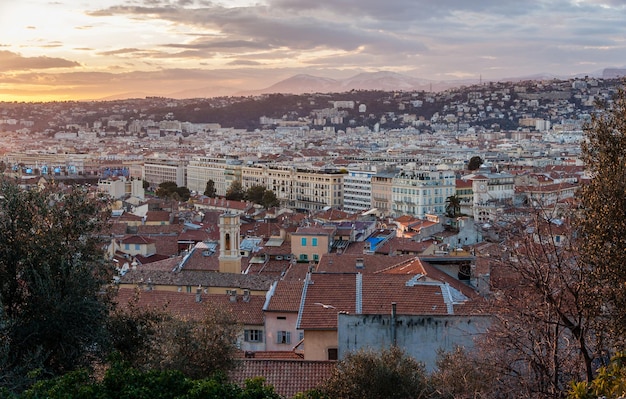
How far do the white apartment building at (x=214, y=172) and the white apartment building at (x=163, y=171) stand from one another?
1512 millimetres

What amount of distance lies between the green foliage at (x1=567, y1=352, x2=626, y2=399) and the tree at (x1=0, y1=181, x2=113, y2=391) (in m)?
5.27

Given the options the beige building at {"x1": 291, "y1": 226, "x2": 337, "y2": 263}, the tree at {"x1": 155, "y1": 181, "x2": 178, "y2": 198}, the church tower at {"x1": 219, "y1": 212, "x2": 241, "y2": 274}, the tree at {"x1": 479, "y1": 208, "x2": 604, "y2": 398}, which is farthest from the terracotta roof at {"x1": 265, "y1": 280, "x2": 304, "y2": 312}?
the tree at {"x1": 155, "y1": 181, "x2": 178, "y2": 198}

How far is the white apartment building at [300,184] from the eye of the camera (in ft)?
211

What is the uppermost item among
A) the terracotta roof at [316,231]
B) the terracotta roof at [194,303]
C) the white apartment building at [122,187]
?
the terracotta roof at [194,303]

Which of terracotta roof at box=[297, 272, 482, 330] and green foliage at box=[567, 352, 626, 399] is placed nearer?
green foliage at box=[567, 352, 626, 399]

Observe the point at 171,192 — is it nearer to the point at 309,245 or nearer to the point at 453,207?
the point at 453,207

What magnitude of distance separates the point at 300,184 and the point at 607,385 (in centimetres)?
6157

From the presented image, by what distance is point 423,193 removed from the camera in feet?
174

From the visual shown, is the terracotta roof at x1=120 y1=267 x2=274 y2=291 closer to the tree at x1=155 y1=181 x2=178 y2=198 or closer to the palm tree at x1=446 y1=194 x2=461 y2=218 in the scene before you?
the palm tree at x1=446 y1=194 x2=461 y2=218

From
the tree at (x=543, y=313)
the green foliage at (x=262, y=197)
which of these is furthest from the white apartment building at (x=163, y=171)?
the tree at (x=543, y=313)

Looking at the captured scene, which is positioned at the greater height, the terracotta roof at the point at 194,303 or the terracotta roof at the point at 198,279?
the terracotta roof at the point at 194,303

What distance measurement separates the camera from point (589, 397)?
5.82 meters

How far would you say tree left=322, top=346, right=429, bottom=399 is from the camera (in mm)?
8477

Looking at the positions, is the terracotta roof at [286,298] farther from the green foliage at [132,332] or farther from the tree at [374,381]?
the tree at [374,381]
